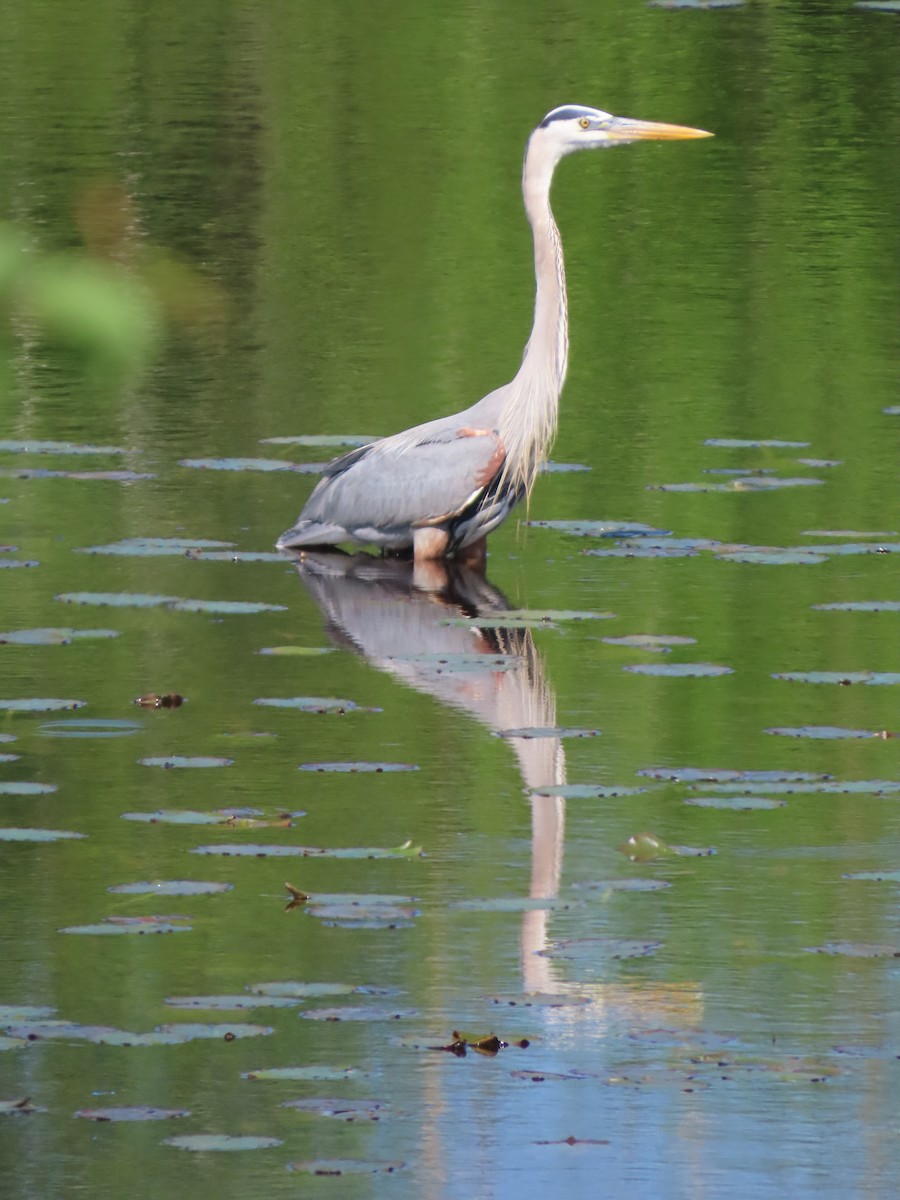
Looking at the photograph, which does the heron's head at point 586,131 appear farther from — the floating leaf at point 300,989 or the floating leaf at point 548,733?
the floating leaf at point 300,989

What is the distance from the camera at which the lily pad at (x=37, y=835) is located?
5.91 meters

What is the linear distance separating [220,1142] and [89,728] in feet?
8.42

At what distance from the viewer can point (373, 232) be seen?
592 inches

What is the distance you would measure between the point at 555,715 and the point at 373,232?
27.6 feet

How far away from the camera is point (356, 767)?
644 cm

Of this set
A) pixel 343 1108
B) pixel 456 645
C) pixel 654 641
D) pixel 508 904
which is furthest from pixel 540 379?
pixel 343 1108

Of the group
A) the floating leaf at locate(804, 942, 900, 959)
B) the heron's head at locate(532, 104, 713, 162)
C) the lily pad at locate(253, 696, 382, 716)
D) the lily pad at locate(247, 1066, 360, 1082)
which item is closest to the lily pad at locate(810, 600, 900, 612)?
the lily pad at locate(253, 696, 382, 716)

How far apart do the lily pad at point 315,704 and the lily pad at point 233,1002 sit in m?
2.06

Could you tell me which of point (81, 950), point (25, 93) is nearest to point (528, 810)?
point (81, 950)

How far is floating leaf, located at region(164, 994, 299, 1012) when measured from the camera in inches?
192

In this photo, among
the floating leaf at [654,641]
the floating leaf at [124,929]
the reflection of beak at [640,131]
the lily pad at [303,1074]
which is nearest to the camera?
the lily pad at [303,1074]

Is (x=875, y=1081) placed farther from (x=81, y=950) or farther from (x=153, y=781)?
(x=153, y=781)

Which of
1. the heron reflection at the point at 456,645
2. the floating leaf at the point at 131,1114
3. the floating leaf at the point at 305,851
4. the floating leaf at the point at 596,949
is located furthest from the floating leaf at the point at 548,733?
the floating leaf at the point at 131,1114

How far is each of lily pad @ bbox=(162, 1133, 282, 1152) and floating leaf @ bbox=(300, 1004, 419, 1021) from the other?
1.68 feet
